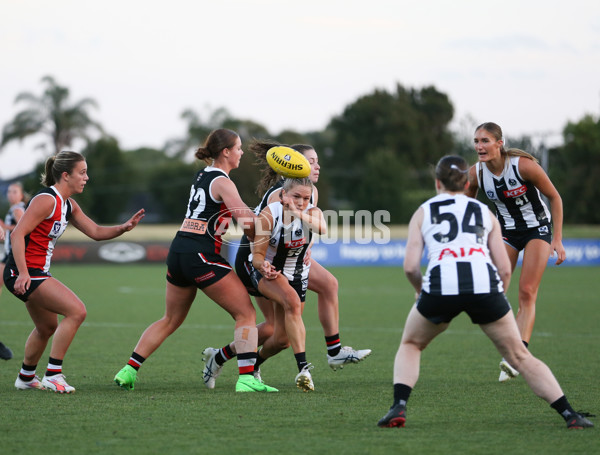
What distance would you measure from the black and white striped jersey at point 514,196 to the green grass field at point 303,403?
1.48 m

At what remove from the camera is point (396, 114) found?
6588 centimetres

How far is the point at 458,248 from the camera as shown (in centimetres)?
514

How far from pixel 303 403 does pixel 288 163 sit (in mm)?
1929

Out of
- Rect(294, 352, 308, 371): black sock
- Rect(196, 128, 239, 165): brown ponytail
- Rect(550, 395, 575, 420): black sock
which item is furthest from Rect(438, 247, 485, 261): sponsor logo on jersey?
Rect(196, 128, 239, 165): brown ponytail

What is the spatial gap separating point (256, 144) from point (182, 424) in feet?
9.85

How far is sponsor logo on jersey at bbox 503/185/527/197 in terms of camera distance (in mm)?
7801

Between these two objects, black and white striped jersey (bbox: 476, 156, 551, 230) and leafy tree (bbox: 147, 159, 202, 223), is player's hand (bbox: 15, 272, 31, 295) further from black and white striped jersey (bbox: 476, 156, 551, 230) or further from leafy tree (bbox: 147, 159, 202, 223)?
leafy tree (bbox: 147, 159, 202, 223)

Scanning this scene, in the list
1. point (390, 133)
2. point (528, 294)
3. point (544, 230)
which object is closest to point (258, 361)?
point (528, 294)

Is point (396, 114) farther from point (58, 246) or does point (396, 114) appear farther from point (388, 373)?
point (388, 373)

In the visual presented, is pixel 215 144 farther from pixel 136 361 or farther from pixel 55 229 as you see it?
pixel 136 361

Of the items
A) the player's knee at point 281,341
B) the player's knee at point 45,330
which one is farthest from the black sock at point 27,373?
the player's knee at point 281,341

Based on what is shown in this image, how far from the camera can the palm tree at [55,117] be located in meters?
55.2

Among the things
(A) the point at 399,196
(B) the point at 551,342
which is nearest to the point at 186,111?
(A) the point at 399,196

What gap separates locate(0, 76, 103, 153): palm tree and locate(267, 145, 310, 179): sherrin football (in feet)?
167
